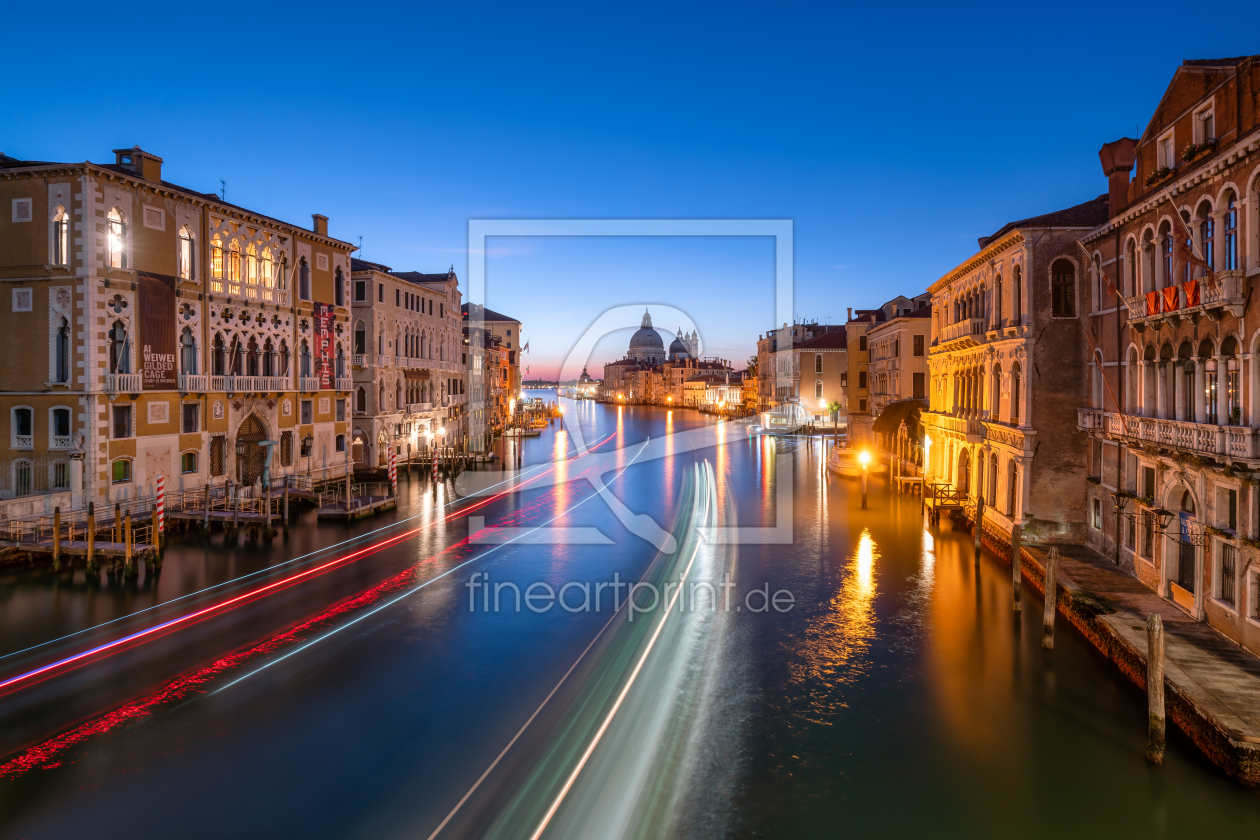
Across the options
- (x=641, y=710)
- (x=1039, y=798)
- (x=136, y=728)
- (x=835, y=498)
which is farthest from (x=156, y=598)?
(x=835, y=498)

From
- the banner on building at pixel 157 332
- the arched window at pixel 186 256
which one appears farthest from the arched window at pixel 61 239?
Result: the arched window at pixel 186 256

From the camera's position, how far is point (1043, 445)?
854 inches

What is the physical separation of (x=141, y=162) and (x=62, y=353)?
7212mm

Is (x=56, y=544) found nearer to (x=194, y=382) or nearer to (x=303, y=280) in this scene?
(x=194, y=382)

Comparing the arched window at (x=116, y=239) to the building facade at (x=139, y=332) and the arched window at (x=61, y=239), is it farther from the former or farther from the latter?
the arched window at (x=61, y=239)

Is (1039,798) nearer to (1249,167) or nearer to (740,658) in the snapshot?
(740,658)

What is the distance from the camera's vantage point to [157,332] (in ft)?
84.4

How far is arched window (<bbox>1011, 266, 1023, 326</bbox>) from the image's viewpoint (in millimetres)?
22266

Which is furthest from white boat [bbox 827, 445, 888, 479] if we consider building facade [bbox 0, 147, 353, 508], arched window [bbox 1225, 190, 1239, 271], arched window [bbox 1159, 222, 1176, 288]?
building facade [bbox 0, 147, 353, 508]

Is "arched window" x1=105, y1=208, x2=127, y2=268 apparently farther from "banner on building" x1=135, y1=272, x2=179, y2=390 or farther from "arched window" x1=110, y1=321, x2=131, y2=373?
"arched window" x1=110, y1=321, x2=131, y2=373

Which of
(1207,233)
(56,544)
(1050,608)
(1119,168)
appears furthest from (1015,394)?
(56,544)

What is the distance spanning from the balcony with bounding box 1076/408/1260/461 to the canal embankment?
327 cm

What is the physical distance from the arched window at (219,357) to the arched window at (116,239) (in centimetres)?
472

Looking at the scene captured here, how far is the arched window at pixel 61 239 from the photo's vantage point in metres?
23.2
